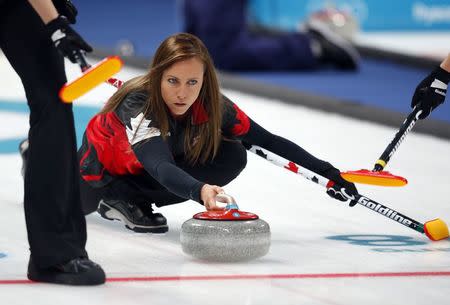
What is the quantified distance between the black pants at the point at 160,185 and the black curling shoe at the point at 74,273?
80 cm

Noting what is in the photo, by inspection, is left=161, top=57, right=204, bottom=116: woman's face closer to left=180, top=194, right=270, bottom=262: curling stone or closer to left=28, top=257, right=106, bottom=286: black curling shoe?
left=180, top=194, right=270, bottom=262: curling stone

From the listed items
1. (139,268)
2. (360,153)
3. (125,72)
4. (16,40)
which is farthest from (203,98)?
(125,72)

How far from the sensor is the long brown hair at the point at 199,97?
3.75m

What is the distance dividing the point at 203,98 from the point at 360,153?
2210 mm

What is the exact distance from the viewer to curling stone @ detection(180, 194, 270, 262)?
3512 millimetres

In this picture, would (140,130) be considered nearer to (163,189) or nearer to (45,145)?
(163,189)

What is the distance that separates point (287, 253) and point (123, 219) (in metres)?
0.60

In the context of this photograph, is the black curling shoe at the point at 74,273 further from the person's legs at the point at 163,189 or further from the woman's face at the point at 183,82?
the person's legs at the point at 163,189

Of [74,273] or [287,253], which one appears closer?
[74,273]

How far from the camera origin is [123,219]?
4078mm

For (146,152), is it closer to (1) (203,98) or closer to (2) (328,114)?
(1) (203,98)

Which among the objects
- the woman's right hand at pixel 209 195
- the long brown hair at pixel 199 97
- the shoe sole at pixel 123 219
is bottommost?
the shoe sole at pixel 123 219

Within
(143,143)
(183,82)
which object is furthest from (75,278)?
(183,82)

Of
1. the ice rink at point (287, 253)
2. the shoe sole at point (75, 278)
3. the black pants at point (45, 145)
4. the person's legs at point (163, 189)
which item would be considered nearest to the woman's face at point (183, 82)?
the person's legs at point (163, 189)
